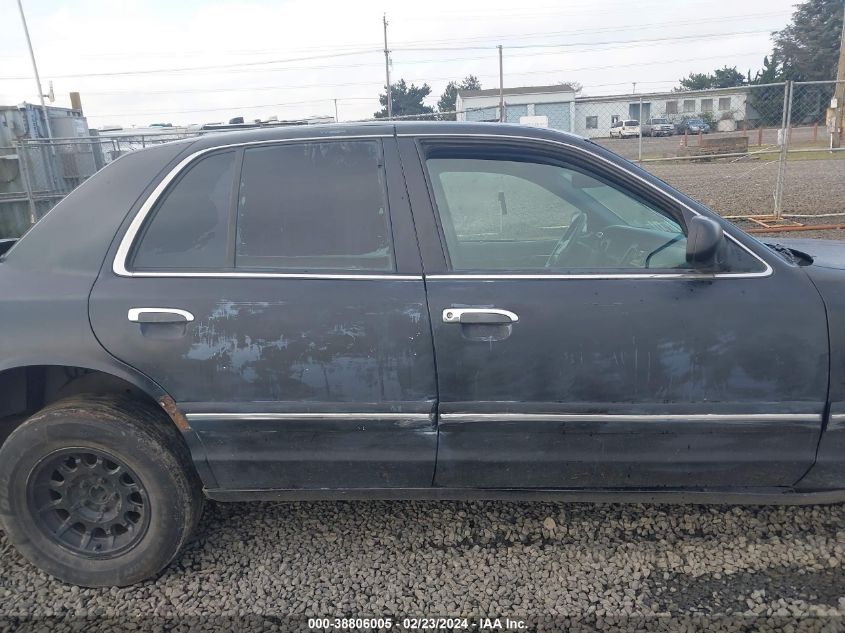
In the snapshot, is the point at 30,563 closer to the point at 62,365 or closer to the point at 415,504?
the point at 62,365

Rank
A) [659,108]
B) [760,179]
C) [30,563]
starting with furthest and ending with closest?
[659,108], [760,179], [30,563]

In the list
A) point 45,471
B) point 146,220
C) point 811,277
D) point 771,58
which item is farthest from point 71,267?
point 771,58

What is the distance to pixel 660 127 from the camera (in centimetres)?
2341

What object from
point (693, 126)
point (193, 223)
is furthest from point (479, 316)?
point (693, 126)

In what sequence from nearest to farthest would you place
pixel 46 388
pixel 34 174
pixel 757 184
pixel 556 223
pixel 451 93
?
1. pixel 46 388
2. pixel 556 223
3. pixel 34 174
4. pixel 757 184
5. pixel 451 93

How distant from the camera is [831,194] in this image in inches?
514

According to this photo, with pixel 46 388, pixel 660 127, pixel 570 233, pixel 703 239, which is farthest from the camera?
pixel 660 127

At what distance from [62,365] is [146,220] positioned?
2.19ft

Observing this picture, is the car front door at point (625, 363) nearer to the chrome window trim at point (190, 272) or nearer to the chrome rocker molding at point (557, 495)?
the chrome rocker molding at point (557, 495)

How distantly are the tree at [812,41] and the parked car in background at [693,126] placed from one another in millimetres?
33854

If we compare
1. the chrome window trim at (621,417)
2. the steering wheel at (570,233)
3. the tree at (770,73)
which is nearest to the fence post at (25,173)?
the steering wheel at (570,233)

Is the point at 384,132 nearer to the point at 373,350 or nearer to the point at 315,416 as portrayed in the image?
the point at 373,350

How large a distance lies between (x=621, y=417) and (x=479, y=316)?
2.27 feet

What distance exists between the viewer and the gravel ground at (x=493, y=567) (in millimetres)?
2533
